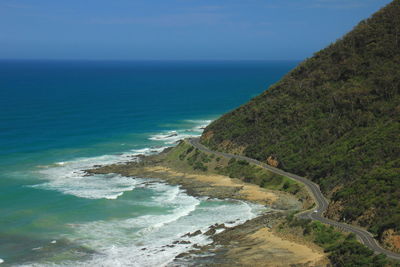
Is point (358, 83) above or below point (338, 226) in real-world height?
above

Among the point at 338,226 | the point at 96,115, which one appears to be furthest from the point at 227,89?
the point at 338,226

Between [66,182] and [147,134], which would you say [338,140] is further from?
[147,134]

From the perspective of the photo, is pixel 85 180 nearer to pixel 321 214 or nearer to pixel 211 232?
pixel 211 232

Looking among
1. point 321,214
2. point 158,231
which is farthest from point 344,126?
point 158,231

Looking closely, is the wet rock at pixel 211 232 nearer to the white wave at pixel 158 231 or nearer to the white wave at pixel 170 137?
the white wave at pixel 158 231

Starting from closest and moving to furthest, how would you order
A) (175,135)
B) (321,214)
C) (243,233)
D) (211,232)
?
1. (243,233)
2. (211,232)
3. (321,214)
4. (175,135)

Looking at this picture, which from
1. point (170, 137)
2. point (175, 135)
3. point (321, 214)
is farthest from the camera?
point (175, 135)

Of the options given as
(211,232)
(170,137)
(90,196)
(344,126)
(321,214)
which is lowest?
(90,196)
